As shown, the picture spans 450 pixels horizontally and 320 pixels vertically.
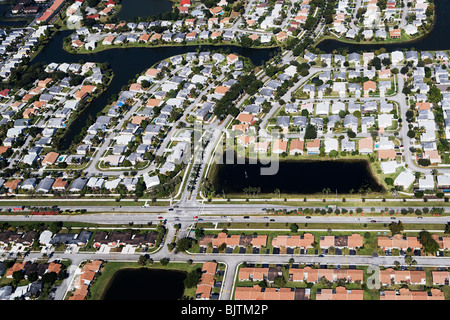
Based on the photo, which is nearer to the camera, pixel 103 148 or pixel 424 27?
pixel 103 148

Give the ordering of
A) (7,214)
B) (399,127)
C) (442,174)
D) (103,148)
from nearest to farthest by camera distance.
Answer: (442,174), (7,214), (399,127), (103,148)

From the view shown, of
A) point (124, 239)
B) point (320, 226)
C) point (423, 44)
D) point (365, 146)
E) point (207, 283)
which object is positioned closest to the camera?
point (207, 283)

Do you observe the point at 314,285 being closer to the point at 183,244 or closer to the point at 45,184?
the point at 183,244

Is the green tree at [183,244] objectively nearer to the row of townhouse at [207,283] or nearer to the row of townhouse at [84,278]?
the row of townhouse at [207,283]

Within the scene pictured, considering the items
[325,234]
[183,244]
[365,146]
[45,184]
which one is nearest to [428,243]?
[325,234]

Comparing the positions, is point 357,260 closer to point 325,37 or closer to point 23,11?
point 325,37

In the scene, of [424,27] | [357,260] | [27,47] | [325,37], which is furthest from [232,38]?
[357,260]
